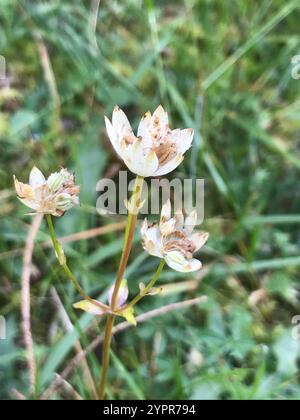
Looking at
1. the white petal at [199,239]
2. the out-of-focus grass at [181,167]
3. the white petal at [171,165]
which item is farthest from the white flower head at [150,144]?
the out-of-focus grass at [181,167]

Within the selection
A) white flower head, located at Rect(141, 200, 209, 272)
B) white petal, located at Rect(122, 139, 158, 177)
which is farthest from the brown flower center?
white petal, located at Rect(122, 139, 158, 177)

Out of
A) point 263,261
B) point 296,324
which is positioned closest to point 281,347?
point 296,324

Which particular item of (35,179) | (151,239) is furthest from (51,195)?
(151,239)

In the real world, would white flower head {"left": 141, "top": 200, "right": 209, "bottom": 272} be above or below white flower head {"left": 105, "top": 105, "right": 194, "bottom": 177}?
below

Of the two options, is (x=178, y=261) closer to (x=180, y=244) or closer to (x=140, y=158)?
(x=180, y=244)

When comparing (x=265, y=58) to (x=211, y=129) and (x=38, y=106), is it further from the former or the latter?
(x=38, y=106)

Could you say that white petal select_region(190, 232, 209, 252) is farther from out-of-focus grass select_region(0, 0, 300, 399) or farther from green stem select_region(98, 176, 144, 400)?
out-of-focus grass select_region(0, 0, 300, 399)
